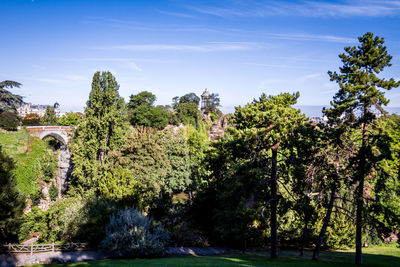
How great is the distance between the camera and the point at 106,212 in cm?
2225

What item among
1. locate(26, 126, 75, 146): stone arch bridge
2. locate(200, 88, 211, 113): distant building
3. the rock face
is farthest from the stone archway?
locate(200, 88, 211, 113): distant building

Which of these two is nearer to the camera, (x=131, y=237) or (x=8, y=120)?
Answer: (x=131, y=237)

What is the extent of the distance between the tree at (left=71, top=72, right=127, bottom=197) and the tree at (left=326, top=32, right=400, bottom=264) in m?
24.4

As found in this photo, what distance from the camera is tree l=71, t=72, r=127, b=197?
99.3 ft

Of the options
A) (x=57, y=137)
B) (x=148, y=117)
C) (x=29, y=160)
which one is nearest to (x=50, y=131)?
(x=57, y=137)

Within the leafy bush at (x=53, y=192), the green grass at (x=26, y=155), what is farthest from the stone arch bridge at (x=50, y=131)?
the leafy bush at (x=53, y=192)

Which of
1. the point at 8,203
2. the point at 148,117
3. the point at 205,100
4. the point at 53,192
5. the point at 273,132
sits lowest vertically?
the point at 53,192

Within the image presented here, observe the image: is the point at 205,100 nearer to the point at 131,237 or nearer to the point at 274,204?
the point at 274,204

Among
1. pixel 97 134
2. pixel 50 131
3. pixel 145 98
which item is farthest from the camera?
pixel 145 98

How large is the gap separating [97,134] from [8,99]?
19620mm

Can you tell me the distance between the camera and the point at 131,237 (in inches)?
731

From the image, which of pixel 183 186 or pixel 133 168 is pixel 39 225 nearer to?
pixel 133 168

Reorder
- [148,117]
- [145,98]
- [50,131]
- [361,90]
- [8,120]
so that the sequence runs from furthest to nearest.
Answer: [145,98] → [148,117] → [50,131] → [8,120] → [361,90]

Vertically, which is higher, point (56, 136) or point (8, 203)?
point (56, 136)
